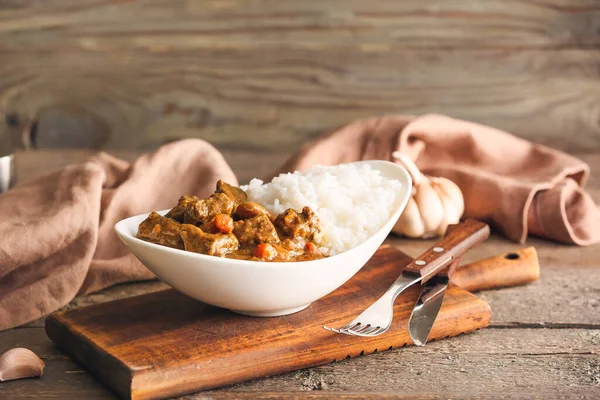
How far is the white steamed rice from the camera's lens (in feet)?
5.95

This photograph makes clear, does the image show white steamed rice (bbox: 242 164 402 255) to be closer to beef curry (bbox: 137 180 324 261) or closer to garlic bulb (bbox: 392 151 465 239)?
beef curry (bbox: 137 180 324 261)

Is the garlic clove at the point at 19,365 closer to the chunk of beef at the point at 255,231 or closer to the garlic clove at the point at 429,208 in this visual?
the chunk of beef at the point at 255,231

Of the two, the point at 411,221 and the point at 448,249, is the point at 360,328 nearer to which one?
the point at 448,249

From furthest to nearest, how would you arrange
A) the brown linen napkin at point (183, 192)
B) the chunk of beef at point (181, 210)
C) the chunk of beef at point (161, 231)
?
the brown linen napkin at point (183, 192), the chunk of beef at point (181, 210), the chunk of beef at point (161, 231)

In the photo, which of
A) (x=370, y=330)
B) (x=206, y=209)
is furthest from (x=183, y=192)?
(x=370, y=330)

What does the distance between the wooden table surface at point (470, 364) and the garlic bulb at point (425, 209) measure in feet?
1.47

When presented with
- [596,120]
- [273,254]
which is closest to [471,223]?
[273,254]

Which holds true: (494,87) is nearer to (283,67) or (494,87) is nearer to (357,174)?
(283,67)

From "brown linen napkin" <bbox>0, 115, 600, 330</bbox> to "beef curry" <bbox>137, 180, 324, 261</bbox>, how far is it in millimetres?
481

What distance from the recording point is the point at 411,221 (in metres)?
2.61

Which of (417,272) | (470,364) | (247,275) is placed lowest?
(470,364)

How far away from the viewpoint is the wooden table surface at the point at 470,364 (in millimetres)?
1625

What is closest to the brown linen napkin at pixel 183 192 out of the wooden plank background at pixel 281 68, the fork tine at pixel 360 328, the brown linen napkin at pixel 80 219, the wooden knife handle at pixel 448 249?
the brown linen napkin at pixel 80 219

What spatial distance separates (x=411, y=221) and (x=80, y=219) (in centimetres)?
105
